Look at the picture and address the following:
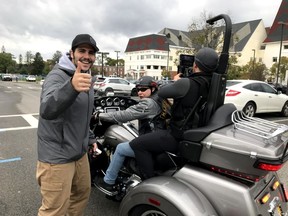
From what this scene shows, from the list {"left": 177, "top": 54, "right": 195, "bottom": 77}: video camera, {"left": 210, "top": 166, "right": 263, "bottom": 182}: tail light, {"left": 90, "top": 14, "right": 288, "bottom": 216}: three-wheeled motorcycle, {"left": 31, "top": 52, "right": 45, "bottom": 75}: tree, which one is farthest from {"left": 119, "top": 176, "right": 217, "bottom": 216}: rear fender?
{"left": 31, "top": 52, "right": 45, "bottom": 75}: tree

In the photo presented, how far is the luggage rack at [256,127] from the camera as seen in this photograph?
217 cm

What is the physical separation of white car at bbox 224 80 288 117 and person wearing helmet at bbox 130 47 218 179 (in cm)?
749

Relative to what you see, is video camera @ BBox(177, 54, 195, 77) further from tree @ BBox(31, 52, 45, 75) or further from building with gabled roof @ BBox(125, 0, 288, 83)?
tree @ BBox(31, 52, 45, 75)

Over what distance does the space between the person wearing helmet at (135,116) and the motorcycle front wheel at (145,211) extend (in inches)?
24.2

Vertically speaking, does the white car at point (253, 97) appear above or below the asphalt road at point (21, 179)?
above

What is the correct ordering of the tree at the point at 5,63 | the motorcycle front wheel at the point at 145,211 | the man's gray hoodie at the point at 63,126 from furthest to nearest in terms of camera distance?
1. the tree at the point at 5,63
2. the motorcycle front wheel at the point at 145,211
3. the man's gray hoodie at the point at 63,126

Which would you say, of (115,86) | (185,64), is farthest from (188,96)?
(115,86)

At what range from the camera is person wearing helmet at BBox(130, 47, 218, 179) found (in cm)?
238

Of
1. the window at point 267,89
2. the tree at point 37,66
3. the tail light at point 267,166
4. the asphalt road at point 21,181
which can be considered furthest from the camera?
the tree at point 37,66

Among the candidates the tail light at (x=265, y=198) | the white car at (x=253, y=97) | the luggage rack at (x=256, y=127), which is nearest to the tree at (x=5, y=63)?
the white car at (x=253, y=97)

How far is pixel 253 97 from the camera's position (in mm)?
10039

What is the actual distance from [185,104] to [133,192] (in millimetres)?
916

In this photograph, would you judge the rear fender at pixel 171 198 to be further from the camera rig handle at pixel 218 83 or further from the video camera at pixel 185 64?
the video camera at pixel 185 64

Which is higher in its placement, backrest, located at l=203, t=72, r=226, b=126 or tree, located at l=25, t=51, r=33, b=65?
tree, located at l=25, t=51, r=33, b=65
